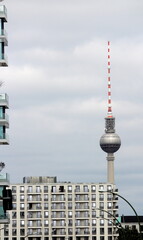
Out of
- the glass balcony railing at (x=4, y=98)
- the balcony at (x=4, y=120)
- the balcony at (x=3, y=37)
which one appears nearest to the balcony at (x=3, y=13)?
the balcony at (x=3, y=37)

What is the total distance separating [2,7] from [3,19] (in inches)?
50.7

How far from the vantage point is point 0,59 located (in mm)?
104000

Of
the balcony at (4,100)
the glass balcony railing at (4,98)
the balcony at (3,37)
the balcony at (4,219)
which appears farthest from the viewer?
the glass balcony railing at (4,98)

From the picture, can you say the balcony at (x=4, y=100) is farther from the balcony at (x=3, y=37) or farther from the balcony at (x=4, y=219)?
the balcony at (x=4, y=219)

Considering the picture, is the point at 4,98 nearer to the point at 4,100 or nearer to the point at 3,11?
the point at 4,100

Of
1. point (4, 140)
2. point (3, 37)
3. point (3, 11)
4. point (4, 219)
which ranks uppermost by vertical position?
point (3, 11)

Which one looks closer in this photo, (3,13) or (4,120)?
(3,13)

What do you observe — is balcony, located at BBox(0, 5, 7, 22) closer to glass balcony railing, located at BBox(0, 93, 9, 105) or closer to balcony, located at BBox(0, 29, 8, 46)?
balcony, located at BBox(0, 29, 8, 46)

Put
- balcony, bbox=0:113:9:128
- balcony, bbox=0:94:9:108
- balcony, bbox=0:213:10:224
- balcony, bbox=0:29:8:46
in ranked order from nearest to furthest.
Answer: balcony, bbox=0:213:10:224 < balcony, bbox=0:29:8:46 < balcony, bbox=0:113:9:128 < balcony, bbox=0:94:9:108

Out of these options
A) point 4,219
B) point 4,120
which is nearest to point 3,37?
point 4,120

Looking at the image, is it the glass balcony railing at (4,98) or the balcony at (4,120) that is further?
the glass balcony railing at (4,98)

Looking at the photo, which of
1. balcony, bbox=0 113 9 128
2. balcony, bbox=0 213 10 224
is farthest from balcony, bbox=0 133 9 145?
balcony, bbox=0 213 10 224

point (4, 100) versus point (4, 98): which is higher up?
point (4, 98)

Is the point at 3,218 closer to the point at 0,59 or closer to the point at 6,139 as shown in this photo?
the point at 6,139
